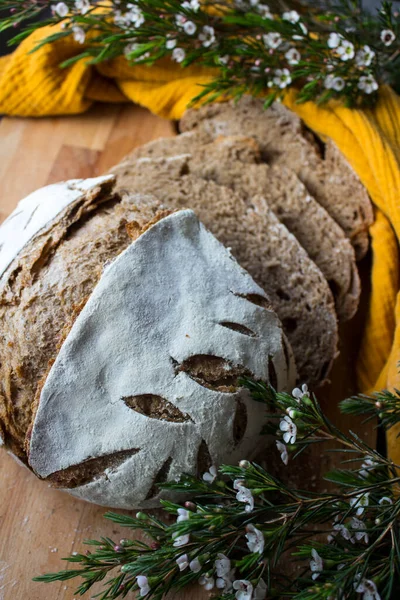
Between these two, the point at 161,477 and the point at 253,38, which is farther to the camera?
the point at 253,38

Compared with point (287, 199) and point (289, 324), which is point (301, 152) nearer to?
point (287, 199)

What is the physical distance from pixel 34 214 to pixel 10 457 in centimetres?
90

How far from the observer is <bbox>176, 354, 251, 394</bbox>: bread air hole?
188cm

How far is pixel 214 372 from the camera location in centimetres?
190

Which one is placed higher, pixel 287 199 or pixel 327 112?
pixel 327 112

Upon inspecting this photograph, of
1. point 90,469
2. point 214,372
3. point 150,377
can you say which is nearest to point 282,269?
point 214,372

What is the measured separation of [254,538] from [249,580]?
0.53 feet

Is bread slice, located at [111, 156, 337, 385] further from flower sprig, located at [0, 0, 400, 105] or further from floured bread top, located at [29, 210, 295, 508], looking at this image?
flower sprig, located at [0, 0, 400, 105]

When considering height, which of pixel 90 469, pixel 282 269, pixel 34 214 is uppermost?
pixel 34 214

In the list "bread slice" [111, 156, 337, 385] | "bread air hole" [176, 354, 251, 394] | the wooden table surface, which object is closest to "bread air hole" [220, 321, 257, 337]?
"bread air hole" [176, 354, 251, 394]

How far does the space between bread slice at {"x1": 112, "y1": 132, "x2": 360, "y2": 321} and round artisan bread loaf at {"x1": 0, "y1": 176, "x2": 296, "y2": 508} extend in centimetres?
58

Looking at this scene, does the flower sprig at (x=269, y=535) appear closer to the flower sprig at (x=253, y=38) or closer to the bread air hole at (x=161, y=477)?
the bread air hole at (x=161, y=477)

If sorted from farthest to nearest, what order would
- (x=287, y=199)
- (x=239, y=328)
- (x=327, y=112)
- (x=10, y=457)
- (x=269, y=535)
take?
1. (x=327, y=112)
2. (x=287, y=199)
3. (x=10, y=457)
4. (x=239, y=328)
5. (x=269, y=535)

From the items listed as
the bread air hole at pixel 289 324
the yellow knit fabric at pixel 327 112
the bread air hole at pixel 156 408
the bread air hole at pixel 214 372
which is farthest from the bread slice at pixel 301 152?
the bread air hole at pixel 156 408
